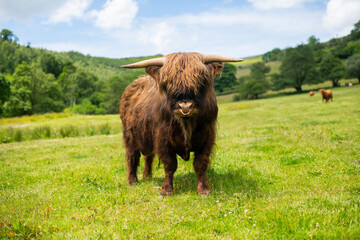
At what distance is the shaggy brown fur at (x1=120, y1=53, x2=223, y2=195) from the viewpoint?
432cm

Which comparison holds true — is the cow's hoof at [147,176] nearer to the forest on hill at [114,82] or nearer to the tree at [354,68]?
the forest on hill at [114,82]

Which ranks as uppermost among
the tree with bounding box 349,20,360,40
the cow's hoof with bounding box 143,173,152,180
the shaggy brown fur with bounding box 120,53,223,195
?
the tree with bounding box 349,20,360,40

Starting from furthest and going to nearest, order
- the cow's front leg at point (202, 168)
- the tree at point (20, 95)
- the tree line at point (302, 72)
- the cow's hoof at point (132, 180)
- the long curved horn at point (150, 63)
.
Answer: the tree line at point (302, 72), the tree at point (20, 95), the cow's hoof at point (132, 180), the cow's front leg at point (202, 168), the long curved horn at point (150, 63)

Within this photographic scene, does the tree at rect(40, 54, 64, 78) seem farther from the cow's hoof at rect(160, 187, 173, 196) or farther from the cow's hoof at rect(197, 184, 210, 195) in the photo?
the cow's hoof at rect(197, 184, 210, 195)

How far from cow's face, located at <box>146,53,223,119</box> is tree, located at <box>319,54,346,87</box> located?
238 ft

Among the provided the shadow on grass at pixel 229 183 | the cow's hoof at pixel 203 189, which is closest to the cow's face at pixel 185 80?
the cow's hoof at pixel 203 189

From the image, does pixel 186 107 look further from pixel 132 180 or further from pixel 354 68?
pixel 354 68

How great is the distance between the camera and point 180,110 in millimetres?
4184

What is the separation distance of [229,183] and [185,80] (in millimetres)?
2426

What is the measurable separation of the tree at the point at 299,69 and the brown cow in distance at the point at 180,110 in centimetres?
7256

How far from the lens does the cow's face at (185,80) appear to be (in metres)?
4.25

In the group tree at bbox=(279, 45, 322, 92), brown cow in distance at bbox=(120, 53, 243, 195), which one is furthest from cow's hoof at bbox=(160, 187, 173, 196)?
tree at bbox=(279, 45, 322, 92)

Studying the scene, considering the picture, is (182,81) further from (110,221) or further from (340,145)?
(340,145)

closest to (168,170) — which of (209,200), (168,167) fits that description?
(168,167)
